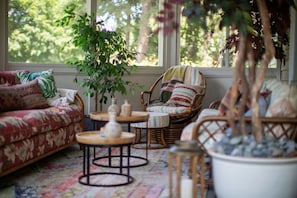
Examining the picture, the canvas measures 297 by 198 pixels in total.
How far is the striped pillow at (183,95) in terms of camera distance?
17.9 ft

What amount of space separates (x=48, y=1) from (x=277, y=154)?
4.28 metres

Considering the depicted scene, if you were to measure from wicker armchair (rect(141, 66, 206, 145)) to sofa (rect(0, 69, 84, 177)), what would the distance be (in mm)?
1051

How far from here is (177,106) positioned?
542cm

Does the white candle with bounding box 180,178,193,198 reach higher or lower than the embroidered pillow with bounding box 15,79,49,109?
lower

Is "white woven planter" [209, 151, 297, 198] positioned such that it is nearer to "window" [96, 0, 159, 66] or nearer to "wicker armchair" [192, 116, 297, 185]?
"wicker armchair" [192, 116, 297, 185]

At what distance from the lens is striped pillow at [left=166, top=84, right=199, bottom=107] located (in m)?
5.46

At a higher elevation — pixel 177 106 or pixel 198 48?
pixel 198 48

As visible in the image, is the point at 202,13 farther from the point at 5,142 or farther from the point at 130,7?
the point at 130,7

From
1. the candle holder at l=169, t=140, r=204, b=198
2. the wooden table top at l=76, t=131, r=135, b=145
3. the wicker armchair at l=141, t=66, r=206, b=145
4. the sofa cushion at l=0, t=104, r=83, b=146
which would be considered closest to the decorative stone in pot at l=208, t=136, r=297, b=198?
the candle holder at l=169, t=140, r=204, b=198

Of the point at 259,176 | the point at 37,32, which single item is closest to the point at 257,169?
the point at 259,176

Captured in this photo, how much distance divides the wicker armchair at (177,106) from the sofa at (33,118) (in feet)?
3.45

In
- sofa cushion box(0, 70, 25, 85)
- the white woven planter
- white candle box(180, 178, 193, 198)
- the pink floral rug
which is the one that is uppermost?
sofa cushion box(0, 70, 25, 85)

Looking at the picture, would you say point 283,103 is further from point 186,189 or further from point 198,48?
point 198,48

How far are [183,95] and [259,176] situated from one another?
305cm
